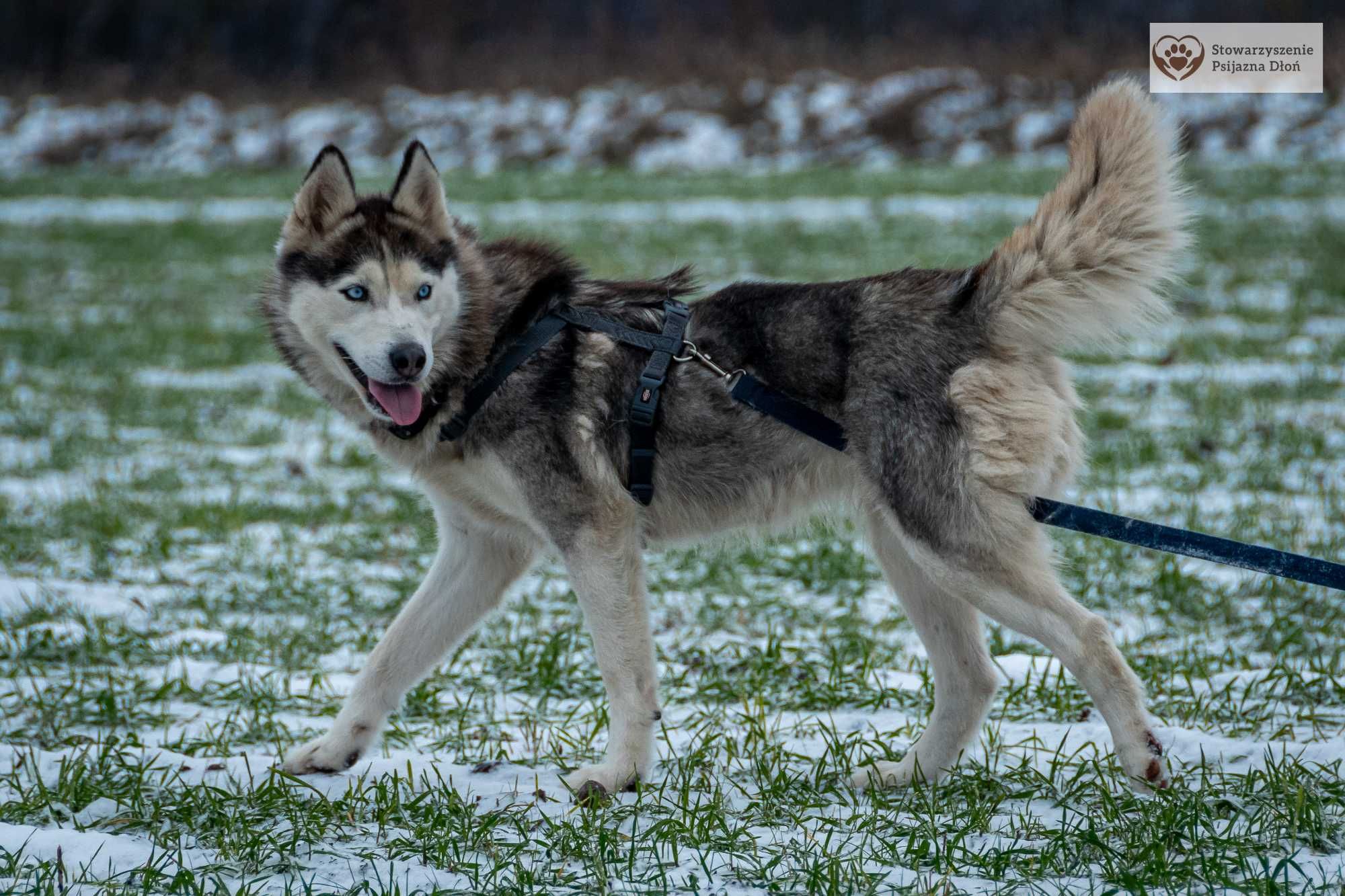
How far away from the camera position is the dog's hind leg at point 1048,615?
3.09 meters

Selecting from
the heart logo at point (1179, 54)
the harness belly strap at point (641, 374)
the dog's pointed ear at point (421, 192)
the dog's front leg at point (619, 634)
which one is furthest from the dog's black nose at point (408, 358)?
the heart logo at point (1179, 54)

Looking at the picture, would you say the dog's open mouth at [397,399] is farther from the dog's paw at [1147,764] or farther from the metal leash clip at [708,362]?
the dog's paw at [1147,764]

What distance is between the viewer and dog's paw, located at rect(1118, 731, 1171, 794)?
10.1ft

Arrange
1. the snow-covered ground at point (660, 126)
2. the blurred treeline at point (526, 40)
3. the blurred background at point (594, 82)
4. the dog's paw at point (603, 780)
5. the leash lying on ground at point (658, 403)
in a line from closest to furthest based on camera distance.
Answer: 1. the leash lying on ground at point (658, 403)
2. the dog's paw at point (603, 780)
3. the snow-covered ground at point (660, 126)
4. the blurred background at point (594, 82)
5. the blurred treeline at point (526, 40)

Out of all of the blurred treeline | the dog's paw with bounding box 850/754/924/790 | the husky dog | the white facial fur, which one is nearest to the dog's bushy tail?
the husky dog

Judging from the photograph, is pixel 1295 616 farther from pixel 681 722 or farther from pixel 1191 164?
pixel 1191 164

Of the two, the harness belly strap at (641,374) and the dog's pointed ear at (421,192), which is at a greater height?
the dog's pointed ear at (421,192)

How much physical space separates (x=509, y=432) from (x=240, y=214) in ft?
55.5

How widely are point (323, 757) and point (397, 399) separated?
43.0 inches

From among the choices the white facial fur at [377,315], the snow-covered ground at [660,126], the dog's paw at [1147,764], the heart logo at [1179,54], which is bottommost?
the dog's paw at [1147,764]

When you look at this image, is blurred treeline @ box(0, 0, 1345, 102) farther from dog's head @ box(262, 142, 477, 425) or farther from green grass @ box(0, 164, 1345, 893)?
dog's head @ box(262, 142, 477, 425)

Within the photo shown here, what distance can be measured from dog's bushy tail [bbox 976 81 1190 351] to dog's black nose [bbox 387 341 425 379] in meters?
1.58

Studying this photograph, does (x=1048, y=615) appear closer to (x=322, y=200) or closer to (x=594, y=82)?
(x=322, y=200)

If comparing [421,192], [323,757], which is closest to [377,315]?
[421,192]
